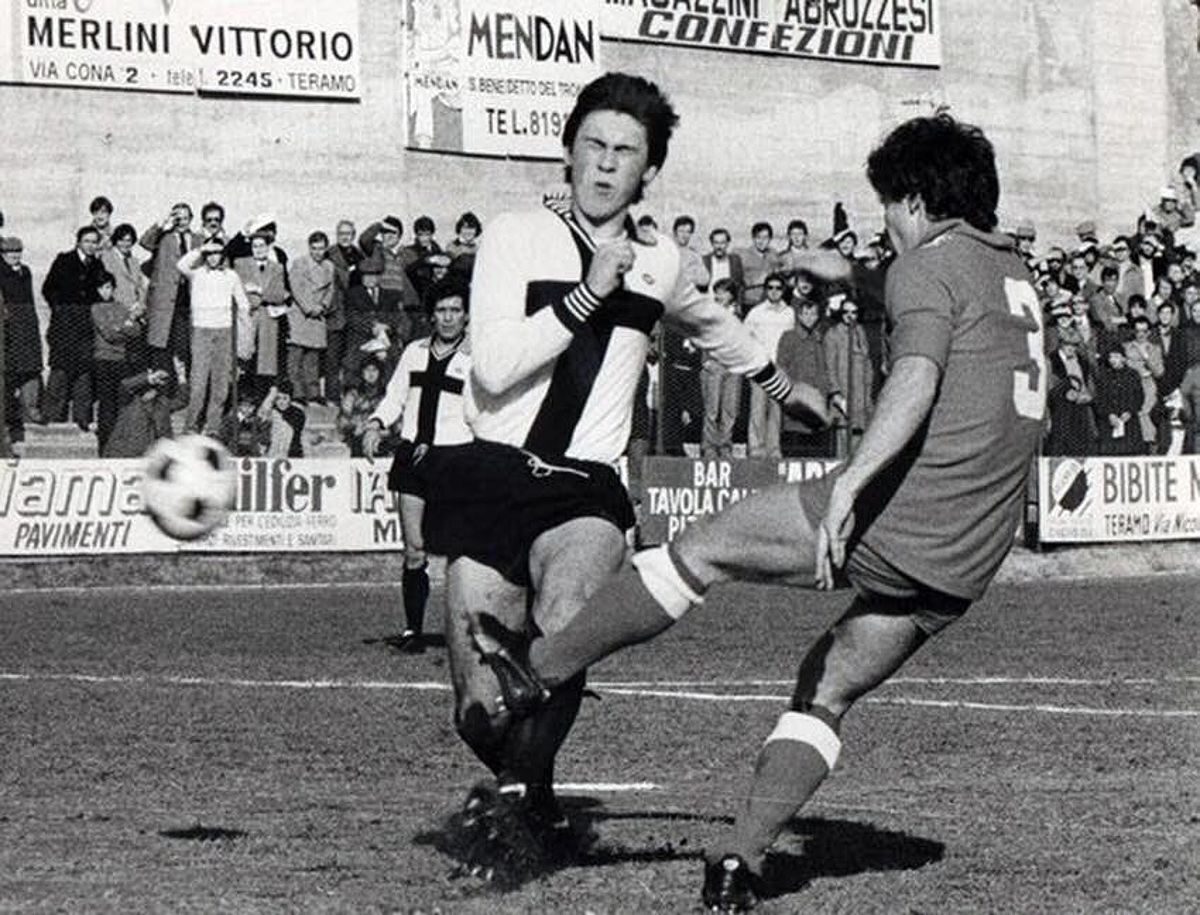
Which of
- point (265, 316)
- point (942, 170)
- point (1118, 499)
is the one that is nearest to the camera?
point (942, 170)

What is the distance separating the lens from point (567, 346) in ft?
24.8

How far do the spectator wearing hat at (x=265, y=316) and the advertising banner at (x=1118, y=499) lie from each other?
8.54 m

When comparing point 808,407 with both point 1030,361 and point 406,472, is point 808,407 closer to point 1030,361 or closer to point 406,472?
point 1030,361

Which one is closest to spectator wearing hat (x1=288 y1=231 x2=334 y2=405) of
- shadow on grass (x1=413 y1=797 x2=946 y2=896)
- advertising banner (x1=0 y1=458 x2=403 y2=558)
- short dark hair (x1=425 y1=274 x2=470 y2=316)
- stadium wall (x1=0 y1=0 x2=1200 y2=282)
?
advertising banner (x1=0 y1=458 x2=403 y2=558)

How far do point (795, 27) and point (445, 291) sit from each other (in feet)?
72.0

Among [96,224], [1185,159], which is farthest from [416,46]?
[1185,159]

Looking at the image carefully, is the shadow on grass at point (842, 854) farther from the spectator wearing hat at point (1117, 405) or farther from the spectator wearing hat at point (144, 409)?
the spectator wearing hat at point (1117, 405)

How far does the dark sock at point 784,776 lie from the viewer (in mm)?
7035

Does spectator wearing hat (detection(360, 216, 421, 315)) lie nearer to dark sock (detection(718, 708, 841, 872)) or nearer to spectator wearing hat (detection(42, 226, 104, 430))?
spectator wearing hat (detection(42, 226, 104, 430))

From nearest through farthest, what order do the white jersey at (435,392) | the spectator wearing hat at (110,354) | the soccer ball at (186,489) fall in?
1. the soccer ball at (186,489)
2. the white jersey at (435,392)
3. the spectator wearing hat at (110,354)

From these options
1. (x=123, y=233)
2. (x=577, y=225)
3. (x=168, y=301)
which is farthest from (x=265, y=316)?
(x=577, y=225)

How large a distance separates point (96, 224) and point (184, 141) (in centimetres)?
650

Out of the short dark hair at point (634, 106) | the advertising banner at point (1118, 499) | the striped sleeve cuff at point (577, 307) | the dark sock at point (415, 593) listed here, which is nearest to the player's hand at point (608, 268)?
the striped sleeve cuff at point (577, 307)

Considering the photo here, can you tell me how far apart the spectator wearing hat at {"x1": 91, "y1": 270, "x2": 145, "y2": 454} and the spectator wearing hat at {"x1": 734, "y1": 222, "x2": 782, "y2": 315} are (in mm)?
6231
